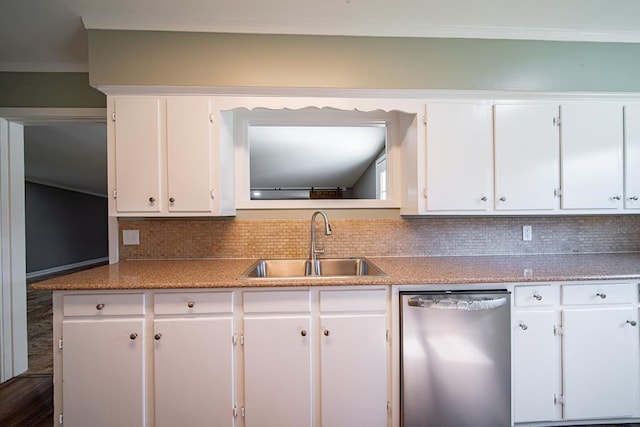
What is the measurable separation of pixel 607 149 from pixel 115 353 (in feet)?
10.6

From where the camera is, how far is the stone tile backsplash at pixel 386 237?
78.7 inches

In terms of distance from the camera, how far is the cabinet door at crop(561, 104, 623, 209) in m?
1.79

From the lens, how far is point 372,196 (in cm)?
211

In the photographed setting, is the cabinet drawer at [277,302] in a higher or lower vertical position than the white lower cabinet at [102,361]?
higher

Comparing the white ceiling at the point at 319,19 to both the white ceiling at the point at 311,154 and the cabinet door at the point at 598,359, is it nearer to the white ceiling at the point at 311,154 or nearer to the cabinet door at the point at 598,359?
the white ceiling at the point at 311,154

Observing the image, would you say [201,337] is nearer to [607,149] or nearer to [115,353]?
[115,353]

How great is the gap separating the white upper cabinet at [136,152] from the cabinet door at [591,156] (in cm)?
266

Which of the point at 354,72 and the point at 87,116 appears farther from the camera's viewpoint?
the point at 87,116

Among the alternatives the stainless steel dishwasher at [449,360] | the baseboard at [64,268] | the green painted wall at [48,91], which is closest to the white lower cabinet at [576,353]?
the stainless steel dishwasher at [449,360]

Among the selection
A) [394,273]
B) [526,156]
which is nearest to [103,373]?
[394,273]

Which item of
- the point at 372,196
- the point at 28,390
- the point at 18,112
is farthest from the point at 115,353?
the point at 18,112

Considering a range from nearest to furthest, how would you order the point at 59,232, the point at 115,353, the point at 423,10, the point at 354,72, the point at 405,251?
the point at 115,353 < the point at 423,10 < the point at 354,72 < the point at 405,251 < the point at 59,232

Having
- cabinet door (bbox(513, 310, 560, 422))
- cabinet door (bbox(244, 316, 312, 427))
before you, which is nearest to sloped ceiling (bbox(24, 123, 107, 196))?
cabinet door (bbox(244, 316, 312, 427))

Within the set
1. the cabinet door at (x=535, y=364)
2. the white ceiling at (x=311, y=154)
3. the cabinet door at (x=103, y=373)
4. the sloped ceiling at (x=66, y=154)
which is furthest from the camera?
the sloped ceiling at (x=66, y=154)
